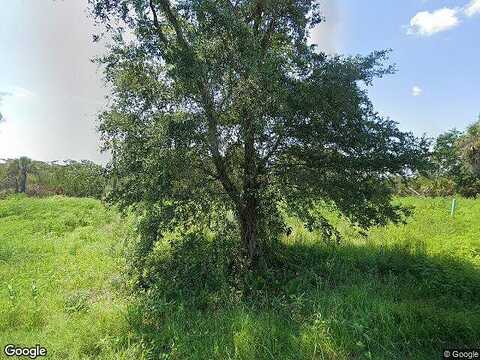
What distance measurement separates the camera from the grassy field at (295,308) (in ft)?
19.1

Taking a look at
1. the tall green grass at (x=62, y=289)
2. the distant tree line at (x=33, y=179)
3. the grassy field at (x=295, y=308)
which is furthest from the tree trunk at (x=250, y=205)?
the distant tree line at (x=33, y=179)

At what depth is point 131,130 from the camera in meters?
7.98

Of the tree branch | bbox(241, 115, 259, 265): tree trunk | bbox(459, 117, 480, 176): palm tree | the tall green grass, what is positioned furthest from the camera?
bbox(459, 117, 480, 176): palm tree

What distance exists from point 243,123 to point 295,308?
326cm

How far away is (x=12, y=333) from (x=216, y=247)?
149 inches

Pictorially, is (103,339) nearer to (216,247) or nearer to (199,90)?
(216,247)

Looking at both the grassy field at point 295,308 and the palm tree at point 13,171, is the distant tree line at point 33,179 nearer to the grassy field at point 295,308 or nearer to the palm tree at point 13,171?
the palm tree at point 13,171

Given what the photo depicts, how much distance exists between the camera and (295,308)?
6.79m

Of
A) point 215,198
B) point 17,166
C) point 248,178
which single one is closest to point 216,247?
point 215,198

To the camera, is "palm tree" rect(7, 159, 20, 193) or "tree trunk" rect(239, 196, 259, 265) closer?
"tree trunk" rect(239, 196, 259, 265)

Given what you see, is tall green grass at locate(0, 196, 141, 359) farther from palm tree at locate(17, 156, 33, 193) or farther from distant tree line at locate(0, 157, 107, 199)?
palm tree at locate(17, 156, 33, 193)

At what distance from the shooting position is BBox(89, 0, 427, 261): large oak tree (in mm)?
7145

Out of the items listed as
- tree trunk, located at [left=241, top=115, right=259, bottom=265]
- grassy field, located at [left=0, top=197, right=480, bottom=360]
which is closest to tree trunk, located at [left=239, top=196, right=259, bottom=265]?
tree trunk, located at [left=241, top=115, right=259, bottom=265]

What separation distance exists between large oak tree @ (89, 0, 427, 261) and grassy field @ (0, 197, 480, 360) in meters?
1.17
